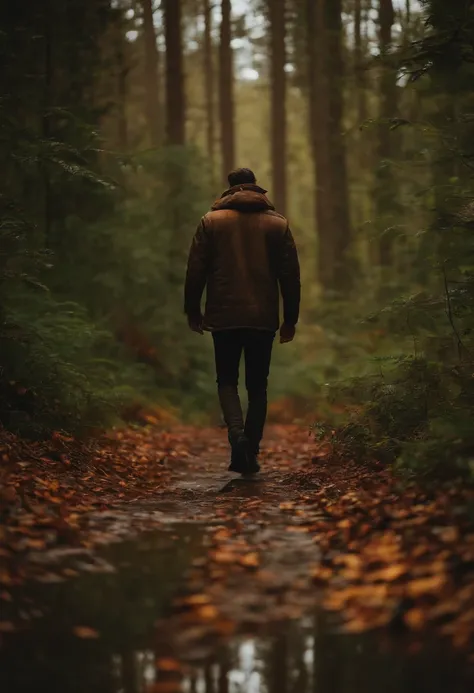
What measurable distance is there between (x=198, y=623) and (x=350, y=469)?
336cm

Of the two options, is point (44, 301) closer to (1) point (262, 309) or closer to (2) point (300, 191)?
(1) point (262, 309)

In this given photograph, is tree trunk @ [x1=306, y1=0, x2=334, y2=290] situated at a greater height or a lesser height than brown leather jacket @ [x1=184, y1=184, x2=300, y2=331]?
greater

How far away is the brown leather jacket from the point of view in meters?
7.07

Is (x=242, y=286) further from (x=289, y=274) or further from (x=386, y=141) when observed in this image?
(x=386, y=141)

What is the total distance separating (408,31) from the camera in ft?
43.5

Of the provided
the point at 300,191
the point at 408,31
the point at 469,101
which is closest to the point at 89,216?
the point at 469,101

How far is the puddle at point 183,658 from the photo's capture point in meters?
2.94

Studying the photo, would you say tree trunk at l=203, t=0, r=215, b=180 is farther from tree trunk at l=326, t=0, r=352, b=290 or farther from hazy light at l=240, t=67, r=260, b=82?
tree trunk at l=326, t=0, r=352, b=290

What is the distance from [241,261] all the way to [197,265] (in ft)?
1.29

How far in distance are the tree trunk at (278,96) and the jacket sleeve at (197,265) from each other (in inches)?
576

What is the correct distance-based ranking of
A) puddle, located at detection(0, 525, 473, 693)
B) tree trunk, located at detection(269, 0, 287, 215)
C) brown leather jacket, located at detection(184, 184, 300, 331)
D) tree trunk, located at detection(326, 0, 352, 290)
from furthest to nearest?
tree trunk, located at detection(269, 0, 287, 215) < tree trunk, located at detection(326, 0, 352, 290) < brown leather jacket, located at detection(184, 184, 300, 331) < puddle, located at detection(0, 525, 473, 693)

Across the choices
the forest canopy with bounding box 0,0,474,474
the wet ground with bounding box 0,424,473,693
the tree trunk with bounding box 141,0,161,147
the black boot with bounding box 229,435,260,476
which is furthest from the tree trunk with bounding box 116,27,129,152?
the wet ground with bounding box 0,424,473,693

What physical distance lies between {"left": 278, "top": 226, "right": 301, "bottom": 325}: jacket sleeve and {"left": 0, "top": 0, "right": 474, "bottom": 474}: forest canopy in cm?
72

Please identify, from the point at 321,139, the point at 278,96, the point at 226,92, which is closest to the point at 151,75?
the point at 226,92
